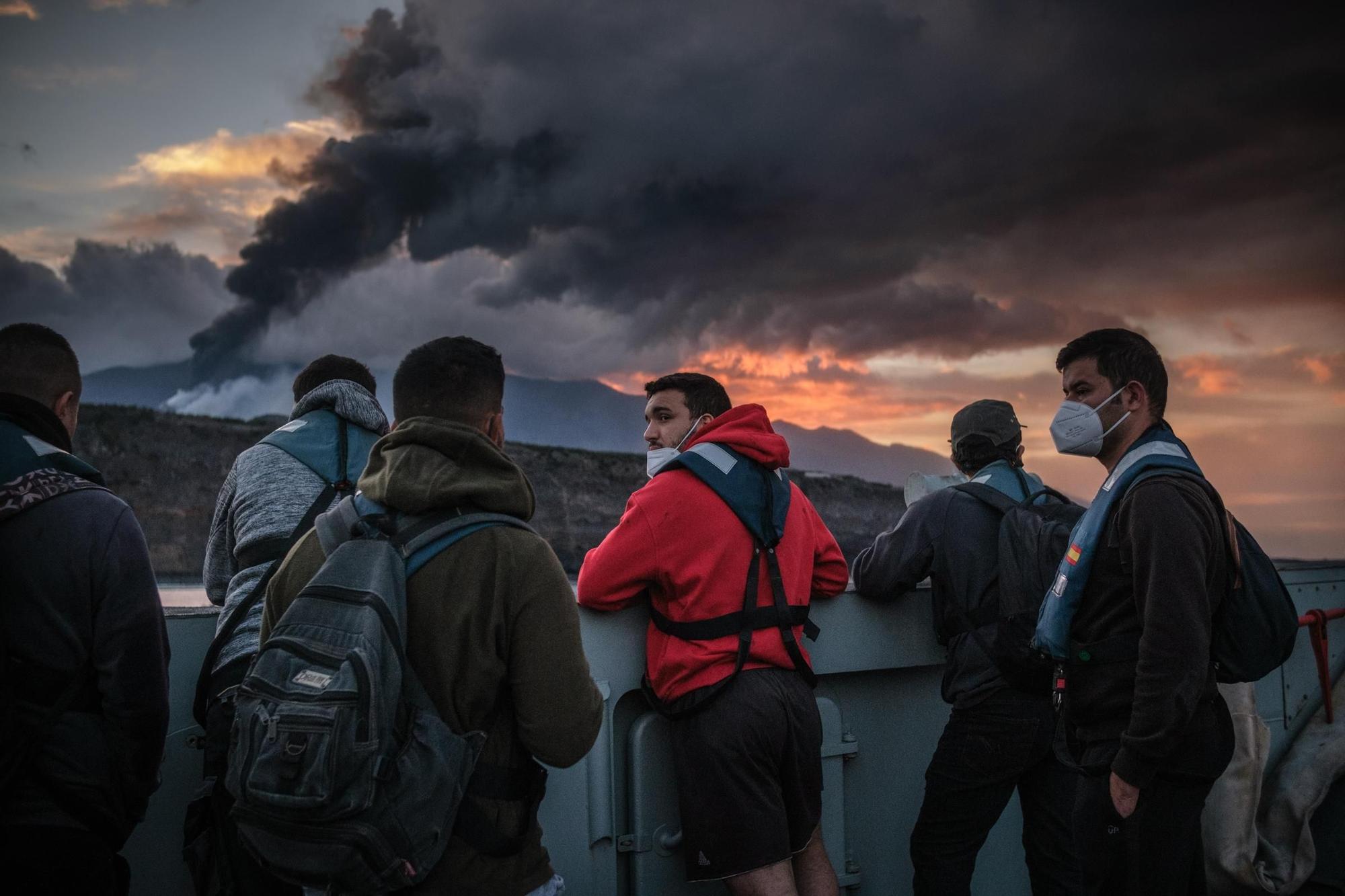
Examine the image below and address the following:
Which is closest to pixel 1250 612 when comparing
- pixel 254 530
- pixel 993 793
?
pixel 993 793

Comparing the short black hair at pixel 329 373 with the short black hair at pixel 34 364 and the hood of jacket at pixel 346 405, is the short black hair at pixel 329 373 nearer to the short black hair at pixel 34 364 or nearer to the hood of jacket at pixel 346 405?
the hood of jacket at pixel 346 405

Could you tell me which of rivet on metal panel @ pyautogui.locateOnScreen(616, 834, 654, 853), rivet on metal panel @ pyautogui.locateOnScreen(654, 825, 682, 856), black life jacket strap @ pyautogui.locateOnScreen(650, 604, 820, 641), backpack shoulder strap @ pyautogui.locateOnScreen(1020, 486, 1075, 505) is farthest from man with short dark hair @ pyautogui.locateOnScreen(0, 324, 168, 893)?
backpack shoulder strap @ pyautogui.locateOnScreen(1020, 486, 1075, 505)

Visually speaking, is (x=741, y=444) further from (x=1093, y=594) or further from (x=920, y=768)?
(x=920, y=768)

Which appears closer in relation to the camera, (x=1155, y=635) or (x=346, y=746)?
(x=346, y=746)

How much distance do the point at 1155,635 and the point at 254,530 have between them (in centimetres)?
214

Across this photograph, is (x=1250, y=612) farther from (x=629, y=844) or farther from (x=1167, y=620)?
(x=629, y=844)

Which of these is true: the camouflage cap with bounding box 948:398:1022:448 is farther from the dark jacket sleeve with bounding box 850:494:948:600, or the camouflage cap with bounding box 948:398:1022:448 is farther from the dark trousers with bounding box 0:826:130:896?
the dark trousers with bounding box 0:826:130:896

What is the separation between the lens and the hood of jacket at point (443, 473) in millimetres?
1913

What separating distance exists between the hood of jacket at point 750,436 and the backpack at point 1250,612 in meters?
0.93

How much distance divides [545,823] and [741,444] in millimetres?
1226

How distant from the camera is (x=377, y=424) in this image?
106 inches

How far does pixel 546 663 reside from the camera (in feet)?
6.19

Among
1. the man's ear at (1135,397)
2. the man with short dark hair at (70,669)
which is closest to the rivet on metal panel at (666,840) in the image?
the man with short dark hair at (70,669)

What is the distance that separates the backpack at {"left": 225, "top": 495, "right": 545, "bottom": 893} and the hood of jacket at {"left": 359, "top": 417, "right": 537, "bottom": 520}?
0.12m
